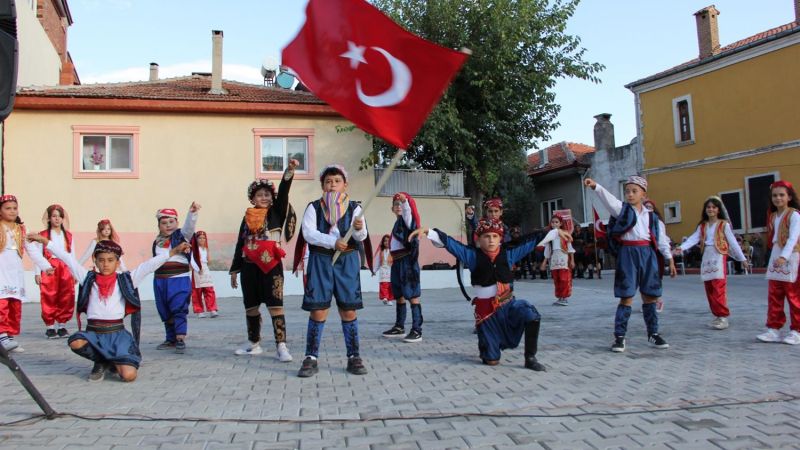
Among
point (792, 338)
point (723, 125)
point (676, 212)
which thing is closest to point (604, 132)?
point (676, 212)

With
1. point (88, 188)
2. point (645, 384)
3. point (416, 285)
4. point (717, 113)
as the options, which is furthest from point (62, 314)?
point (717, 113)

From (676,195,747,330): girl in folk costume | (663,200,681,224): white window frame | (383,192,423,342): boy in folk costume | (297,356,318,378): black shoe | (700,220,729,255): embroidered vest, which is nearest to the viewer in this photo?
(297,356,318,378): black shoe

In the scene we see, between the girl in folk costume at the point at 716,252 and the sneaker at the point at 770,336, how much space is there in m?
0.99

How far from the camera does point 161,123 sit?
67.6 feet

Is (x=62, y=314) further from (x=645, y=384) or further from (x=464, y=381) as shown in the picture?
(x=645, y=384)

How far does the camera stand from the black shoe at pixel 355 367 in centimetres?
582

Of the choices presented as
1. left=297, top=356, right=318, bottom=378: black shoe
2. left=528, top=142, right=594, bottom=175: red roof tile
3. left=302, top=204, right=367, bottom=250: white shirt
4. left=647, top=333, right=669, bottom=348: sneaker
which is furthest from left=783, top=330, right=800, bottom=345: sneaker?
left=528, top=142, right=594, bottom=175: red roof tile

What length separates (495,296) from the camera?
630 centimetres

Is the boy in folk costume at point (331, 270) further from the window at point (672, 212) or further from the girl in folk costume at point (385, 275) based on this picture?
the window at point (672, 212)

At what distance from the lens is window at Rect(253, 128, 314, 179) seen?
2113 centimetres

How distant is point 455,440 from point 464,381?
166cm

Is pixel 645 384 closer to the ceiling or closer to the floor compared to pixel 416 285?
closer to the floor

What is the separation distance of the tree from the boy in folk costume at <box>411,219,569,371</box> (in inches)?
551

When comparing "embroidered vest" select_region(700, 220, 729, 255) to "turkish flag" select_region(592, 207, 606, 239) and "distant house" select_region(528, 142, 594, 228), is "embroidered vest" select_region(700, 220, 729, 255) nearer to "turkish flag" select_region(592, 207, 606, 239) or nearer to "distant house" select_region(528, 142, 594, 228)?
"turkish flag" select_region(592, 207, 606, 239)
